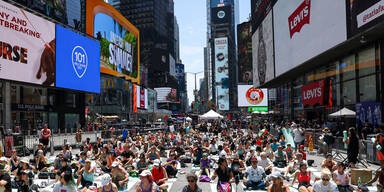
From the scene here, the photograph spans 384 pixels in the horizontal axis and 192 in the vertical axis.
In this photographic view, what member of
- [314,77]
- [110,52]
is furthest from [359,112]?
[110,52]

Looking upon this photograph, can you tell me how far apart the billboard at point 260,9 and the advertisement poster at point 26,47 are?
2711 cm

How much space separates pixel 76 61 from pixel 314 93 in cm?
2844

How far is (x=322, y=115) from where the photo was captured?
3225cm

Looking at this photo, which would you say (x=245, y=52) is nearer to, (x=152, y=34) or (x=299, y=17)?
(x=152, y=34)

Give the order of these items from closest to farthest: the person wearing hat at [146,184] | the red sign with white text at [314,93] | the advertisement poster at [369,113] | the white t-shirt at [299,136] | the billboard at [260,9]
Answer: the person wearing hat at [146,184], the white t-shirt at [299,136], the advertisement poster at [369,113], the red sign with white text at [314,93], the billboard at [260,9]

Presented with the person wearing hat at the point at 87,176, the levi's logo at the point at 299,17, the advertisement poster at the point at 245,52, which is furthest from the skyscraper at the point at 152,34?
the person wearing hat at the point at 87,176

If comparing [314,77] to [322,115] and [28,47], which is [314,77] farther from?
[28,47]

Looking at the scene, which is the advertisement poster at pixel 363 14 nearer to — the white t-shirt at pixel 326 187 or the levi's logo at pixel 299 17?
the levi's logo at pixel 299 17

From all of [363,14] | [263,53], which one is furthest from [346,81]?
[263,53]

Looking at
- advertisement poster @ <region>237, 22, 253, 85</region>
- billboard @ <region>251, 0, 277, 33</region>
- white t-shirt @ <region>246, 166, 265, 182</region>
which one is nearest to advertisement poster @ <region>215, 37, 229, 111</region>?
advertisement poster @ <region>237, 22, 253, 85</region>

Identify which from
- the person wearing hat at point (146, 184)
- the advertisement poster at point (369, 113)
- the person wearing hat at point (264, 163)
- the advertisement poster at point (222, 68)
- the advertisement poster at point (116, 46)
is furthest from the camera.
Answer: the advertisement poster at point (222, 68)

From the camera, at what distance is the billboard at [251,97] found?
225ft

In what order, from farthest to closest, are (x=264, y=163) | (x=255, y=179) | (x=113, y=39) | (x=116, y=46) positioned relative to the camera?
(x=116, y=46), (x=113, y=39), (x=264, y=163), (x=255, y=179)

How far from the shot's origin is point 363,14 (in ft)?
61.8
